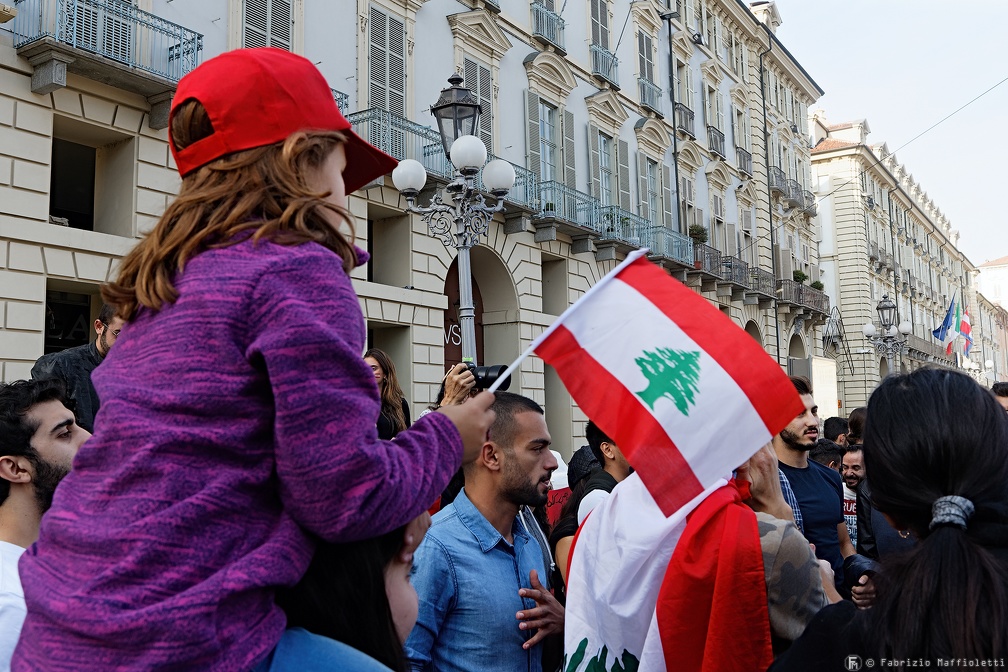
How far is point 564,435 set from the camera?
19641 millimetres

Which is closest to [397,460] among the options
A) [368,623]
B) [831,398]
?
[368,623]

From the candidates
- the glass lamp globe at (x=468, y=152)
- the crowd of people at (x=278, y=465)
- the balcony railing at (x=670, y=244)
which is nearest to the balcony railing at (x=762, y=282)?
the balcony railing at (x=670, y=244)

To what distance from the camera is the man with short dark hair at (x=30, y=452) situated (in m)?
3.05

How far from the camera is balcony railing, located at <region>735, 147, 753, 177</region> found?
3200 centimetres

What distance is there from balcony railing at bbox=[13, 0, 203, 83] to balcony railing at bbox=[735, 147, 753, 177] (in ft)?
76.1

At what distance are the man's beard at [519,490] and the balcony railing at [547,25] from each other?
17861 millimetres

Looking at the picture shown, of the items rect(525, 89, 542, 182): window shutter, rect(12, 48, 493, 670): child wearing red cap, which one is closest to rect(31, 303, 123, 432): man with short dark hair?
rect(12, 48, 493, 670): child wearing red cap

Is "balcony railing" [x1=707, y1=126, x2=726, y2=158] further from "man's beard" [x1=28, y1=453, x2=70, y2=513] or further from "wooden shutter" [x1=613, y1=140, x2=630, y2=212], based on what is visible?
"man's beard" [x1=28, y1=453, x2=70, y2=513]

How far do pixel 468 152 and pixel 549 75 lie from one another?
1254cm

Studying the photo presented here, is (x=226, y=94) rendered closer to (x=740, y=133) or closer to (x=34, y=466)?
(x=34, y=466)

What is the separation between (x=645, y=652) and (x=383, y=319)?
1285 cm

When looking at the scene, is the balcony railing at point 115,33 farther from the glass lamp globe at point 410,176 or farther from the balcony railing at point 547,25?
the balcony railing at point 547,25

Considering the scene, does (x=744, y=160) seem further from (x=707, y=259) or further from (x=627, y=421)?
(x=627, y=421)

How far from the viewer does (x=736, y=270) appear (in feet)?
97.1
